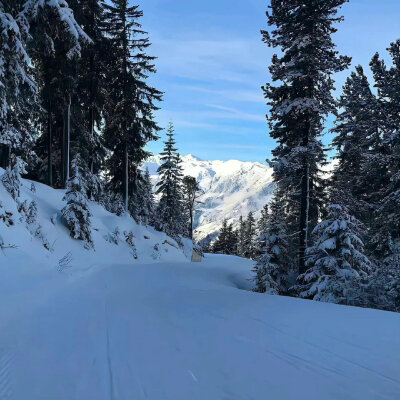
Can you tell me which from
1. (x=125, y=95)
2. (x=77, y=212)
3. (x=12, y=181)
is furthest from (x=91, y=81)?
(x=12, y=181)

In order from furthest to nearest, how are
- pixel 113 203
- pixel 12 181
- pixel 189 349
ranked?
pixel 113 203
pixel 12 181
pixel 189 349

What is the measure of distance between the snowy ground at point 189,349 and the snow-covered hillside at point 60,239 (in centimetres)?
225

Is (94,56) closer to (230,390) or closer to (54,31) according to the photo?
(54,31)

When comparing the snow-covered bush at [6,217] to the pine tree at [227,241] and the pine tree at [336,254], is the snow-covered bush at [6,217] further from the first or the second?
the pine tree at [227,241]

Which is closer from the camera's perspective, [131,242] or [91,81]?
[131,242]

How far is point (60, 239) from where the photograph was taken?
13336 millimetres

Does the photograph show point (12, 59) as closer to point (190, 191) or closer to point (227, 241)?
point (190, 191)

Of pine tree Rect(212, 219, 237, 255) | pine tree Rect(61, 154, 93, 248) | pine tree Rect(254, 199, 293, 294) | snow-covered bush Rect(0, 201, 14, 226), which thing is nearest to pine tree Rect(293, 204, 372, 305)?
pine tree Rect(254, 199, 293, 294)

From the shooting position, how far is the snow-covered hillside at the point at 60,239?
9.07 metres

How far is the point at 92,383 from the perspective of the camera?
3059 mm

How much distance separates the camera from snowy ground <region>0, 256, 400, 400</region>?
2953mm

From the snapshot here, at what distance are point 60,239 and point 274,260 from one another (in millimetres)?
10325

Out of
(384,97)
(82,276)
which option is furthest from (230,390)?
(384,97)

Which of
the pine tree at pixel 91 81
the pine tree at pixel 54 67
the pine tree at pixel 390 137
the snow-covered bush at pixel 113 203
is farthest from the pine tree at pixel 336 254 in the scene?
the pine tree at pixel 91 81
